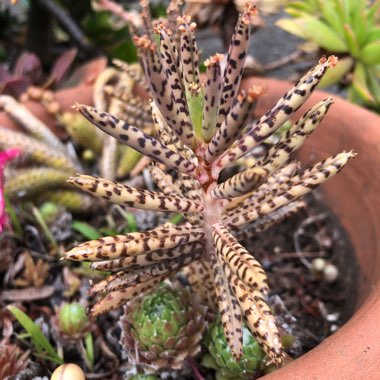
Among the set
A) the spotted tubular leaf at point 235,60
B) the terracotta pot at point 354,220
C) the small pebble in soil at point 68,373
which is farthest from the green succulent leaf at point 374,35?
the small pebble in soil at point 68,373

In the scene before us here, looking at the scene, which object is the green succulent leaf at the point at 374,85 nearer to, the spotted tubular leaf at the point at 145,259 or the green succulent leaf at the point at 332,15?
the green succulent leaf at the point at 332,15

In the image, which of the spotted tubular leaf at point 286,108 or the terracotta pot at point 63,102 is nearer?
the spotted tubular leaf at point 286,108

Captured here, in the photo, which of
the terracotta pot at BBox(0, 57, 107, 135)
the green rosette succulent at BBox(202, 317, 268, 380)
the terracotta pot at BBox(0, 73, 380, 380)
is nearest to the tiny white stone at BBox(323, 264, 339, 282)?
the terracotta pot at BBox(0, 73, 380, 380)

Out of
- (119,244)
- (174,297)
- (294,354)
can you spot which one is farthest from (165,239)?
(294,354)

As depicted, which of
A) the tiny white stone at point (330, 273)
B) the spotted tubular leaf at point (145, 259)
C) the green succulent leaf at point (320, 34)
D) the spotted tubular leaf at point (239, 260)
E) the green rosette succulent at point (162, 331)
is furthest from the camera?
the green succulent leaf at point (320, 34)

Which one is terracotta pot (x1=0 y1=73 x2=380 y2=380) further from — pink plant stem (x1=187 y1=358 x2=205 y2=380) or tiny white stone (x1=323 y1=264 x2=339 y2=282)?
pink plant stem (x1=187 y1=358 x2=205 y2=380)
